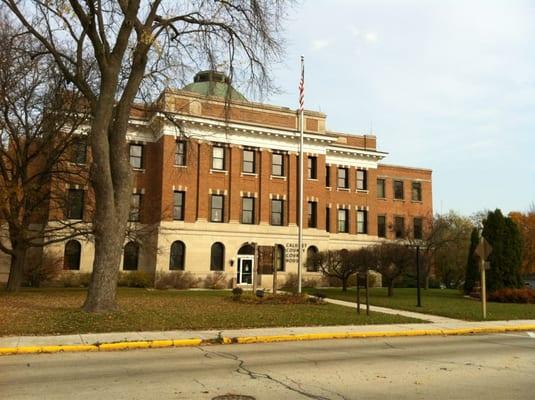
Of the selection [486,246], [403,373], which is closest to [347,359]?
[403,373]

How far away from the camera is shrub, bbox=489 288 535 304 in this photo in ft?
89.6

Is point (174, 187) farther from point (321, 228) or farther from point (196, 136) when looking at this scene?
point (321, 228)

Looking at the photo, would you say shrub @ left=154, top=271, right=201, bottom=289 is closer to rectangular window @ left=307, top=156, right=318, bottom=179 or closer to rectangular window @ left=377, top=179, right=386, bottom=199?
rectangular window @ left=307, top=156, right=318, bottom=179

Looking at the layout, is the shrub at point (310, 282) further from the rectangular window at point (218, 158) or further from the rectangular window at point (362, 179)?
the rectangular window at point (218, 158)

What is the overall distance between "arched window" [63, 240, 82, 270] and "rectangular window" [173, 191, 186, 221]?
7.19m

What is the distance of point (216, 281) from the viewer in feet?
128

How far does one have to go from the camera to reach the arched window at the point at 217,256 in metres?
40.1

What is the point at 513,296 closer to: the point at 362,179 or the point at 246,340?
the point at 246,340

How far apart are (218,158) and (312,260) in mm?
10743

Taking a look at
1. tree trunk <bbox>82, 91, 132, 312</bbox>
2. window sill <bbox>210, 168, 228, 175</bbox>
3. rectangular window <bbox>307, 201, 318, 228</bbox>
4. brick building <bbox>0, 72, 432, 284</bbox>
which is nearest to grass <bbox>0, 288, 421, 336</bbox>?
tree trunk <bbox>82, 91, 132, 312</bbox>

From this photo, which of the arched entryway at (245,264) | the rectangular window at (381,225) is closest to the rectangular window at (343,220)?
the rectangular window at (381,225)

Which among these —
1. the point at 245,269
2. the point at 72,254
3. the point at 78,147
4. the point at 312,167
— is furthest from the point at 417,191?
the point at 78,147

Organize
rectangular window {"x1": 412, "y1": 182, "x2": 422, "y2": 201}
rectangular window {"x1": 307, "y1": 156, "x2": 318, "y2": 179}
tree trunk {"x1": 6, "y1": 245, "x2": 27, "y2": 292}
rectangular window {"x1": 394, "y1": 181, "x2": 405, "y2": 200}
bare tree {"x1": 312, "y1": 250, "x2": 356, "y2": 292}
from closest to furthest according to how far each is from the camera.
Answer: tree trunk {"x1": 6, "y1": 245, "x2": 27, "y2": 292}
bare tree {"x1": 312, "y1": 250, "x2": 356, "y2": 292}
rectangular window {"x1": 307, "y1": 156, "x2": 318, "y2": 179}
rectangular window {"x1": 394, "y1": 181, "x2": 405, "y2": 200}
rectangular window {"x1": 412, "y1": 182, "x2": 422, "y2": 201}

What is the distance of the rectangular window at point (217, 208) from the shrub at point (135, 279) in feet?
22.7
